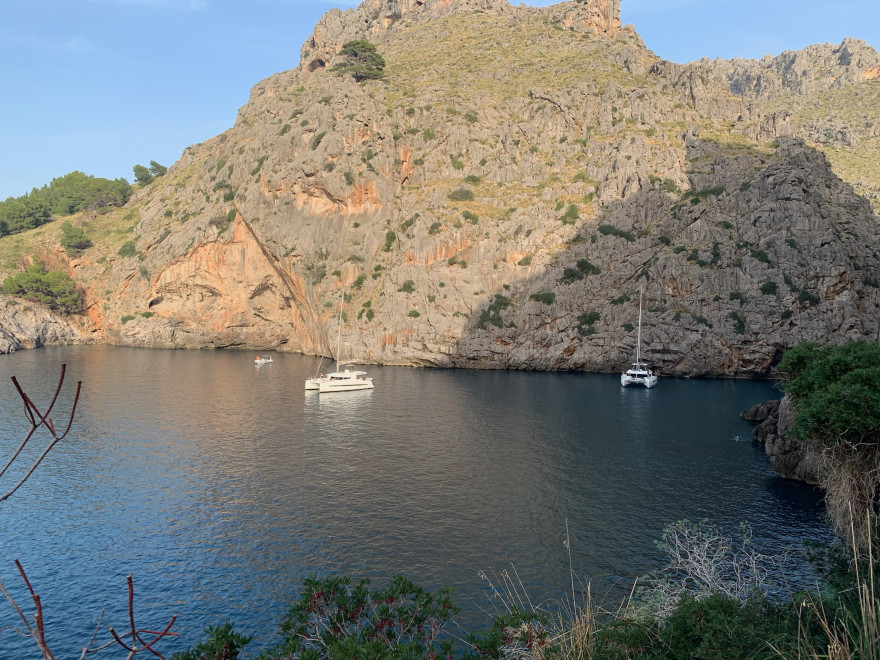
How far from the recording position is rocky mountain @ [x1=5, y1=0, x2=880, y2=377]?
10081cm

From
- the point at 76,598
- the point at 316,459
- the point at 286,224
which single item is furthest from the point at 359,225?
the point at 76,598

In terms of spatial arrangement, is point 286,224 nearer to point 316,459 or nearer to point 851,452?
point 316,459

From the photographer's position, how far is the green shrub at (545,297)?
10550cm

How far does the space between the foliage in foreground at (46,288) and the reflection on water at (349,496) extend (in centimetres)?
6425

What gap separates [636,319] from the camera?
10331 centimetres

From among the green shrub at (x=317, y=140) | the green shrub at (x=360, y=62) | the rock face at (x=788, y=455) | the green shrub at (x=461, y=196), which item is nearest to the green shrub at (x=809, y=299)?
the rock face at (x=788, y=455)

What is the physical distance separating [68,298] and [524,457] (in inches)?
5021

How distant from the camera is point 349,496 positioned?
41.4 meters

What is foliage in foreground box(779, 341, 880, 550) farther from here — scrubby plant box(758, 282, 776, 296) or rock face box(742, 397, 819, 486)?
scrubby plant box(758, 282, 776, 296)

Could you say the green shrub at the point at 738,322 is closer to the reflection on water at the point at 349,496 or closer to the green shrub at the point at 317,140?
the reflection on water at the point at 349,496

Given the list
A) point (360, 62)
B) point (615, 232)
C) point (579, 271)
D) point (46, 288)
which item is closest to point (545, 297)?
point (579, 271)

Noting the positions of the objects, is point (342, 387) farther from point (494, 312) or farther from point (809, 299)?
point (809, 299)

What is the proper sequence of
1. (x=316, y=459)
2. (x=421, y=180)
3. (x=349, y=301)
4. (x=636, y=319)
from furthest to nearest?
(x=421, y=180)
(x=349, y=301)
(x=636, y=319)
(x=316, y=459)

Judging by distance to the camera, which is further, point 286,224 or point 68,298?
point 68,298
